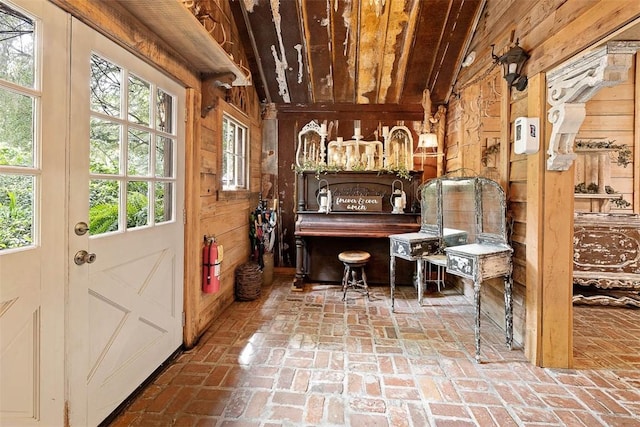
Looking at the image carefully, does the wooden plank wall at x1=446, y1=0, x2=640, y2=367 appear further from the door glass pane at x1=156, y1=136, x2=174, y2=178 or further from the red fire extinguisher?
the door glass pane at x1=156, y1=136, x2=174, y2=178

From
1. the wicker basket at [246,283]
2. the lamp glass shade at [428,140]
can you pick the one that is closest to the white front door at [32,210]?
the wicker basket at [246,283]

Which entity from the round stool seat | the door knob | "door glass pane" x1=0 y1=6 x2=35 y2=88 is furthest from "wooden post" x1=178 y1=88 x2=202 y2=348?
the round stool seat

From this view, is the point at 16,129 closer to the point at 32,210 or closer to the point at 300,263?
the point at 32,210

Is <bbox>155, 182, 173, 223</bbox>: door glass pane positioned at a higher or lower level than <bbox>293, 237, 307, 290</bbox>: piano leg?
higher

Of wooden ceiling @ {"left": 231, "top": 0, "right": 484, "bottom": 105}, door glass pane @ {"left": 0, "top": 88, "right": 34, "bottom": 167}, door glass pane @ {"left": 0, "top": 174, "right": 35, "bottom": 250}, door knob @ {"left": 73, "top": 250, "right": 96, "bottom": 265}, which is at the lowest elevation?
door knob @ {"left": 73, "top": 250, "right": 96, "bottom": 265}

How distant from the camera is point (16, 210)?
122cm

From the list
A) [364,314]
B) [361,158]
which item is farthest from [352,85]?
[364,314]

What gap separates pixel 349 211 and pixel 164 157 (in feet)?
8.23

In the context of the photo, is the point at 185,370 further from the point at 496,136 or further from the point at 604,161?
the point at 604,161

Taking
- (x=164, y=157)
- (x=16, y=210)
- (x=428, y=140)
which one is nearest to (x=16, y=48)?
(x=16, y=210)

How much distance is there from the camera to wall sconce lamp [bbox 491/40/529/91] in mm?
2340

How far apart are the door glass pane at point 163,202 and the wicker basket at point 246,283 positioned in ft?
4.73

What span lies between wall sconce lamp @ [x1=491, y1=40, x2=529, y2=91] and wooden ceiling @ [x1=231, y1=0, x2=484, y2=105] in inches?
41.9

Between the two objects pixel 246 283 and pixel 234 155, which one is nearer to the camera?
pixel 246 283
